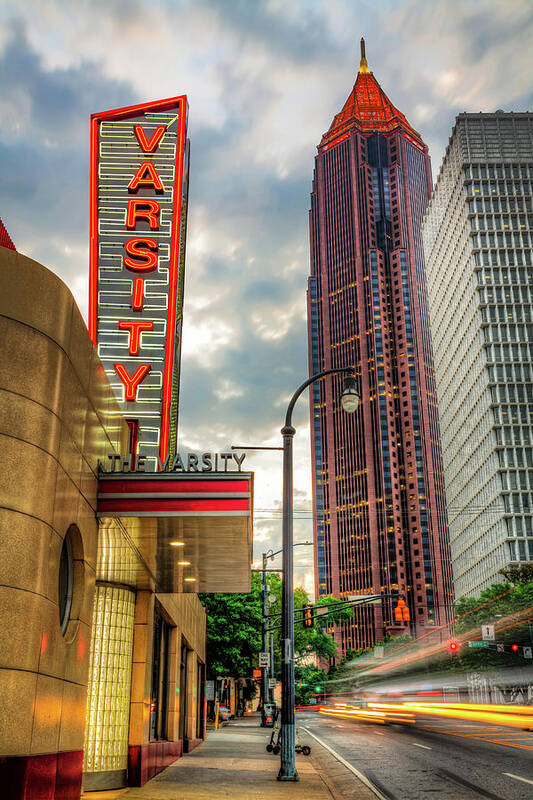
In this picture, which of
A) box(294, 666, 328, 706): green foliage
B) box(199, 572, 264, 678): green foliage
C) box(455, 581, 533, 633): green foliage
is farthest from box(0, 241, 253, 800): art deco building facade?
box(294, 666, 328, 706): green foliage

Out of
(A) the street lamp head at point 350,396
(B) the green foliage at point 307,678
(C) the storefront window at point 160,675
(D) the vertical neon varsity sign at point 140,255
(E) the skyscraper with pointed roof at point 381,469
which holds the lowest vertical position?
(B) the green foliage at point 307,678

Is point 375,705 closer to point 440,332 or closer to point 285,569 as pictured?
point 285,569

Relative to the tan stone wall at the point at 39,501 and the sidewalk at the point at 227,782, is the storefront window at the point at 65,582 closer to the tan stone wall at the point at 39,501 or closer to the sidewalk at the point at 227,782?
the tan stone wall at the point at 39,501

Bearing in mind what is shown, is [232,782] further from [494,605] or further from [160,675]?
[494,605]

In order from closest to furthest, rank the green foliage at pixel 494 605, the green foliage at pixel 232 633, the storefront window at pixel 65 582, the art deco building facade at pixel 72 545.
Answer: the art deco building facade at pixel 72 545, the storefront window at pixel 65 582, the green foliage at pixel 232 633, the green foliage at pixel 494 605

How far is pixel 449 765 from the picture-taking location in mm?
18016

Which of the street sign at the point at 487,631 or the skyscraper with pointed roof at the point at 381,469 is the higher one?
the skyscraper with pointed roof at the point at 381,469

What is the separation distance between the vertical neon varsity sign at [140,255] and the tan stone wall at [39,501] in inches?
396

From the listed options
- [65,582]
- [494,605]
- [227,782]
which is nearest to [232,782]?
[227,782]

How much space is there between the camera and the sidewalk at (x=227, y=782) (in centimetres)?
1391

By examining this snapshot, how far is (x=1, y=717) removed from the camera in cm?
775

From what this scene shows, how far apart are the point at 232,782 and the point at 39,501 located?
10707 millimetres

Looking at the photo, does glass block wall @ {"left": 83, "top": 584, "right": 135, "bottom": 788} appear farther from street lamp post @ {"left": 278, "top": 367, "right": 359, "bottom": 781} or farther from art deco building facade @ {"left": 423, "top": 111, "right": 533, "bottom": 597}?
art deco building facade @ {"left": 423, "top": 111, "right": 533, "bottom": 597}

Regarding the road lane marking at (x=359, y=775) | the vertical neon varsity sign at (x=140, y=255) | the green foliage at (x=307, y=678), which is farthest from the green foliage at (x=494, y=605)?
the vertical neon varsity sign at (x=140, y=255)
